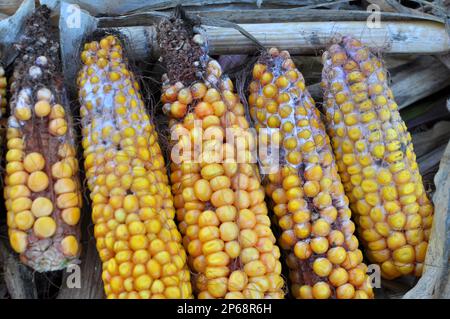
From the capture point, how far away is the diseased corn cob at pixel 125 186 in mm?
1717

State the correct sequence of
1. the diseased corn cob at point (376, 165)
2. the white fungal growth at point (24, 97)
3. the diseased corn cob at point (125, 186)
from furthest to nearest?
the diseased corn cob at point (376, 165), the white fungal growth at point (24, 97), the diseased corn cob at point (125, 186)

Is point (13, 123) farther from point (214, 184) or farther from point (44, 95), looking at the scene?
point (214, 184)

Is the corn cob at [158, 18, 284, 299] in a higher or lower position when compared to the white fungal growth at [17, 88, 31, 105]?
lower

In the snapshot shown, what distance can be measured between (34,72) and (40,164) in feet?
1.05

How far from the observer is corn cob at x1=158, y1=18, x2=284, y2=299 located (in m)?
1.79

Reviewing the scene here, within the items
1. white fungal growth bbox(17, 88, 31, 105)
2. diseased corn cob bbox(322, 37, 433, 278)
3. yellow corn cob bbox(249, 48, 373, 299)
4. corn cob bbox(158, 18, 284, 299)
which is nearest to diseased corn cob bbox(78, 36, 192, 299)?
corn cob bbox(158, 18, 284, 299)

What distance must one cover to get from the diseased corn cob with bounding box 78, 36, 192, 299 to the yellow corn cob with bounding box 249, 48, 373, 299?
1.27ft

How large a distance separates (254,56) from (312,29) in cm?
26

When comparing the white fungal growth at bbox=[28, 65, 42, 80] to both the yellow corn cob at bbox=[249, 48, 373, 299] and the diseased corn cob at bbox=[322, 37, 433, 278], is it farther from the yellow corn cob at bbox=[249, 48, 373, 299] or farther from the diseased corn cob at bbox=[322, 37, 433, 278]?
the diseased corn cob at bbox=[322, 37, 433, 278]

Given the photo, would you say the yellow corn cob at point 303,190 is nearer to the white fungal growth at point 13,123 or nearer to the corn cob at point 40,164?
the corn cob at point 40,164

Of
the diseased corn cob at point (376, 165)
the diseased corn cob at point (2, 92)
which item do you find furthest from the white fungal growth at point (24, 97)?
the diseased corn cob at point (376, 165)

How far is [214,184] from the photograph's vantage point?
1.84 metres

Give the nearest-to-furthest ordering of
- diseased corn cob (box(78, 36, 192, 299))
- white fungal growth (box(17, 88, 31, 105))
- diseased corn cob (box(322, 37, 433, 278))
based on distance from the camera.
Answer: diseased corn cob (box(78, 36, 192, 299)) < white fungal growth (box(17, 88, 31, 105)) < diseased corn cob (box(322, 37, 433, 278))
